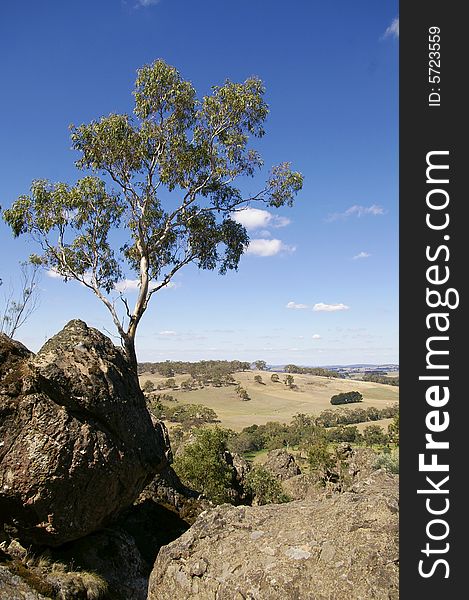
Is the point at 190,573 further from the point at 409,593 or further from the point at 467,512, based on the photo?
the point at 467,512

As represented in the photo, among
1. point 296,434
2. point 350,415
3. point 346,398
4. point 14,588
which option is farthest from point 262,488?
point 346,398

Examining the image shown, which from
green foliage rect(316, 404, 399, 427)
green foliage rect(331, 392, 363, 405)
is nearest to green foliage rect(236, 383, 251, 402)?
green foliage rect(316, 404, 399, 427)

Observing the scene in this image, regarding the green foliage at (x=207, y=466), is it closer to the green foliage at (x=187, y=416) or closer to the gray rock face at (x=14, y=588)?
the gray rock face at (x=14, y=588)

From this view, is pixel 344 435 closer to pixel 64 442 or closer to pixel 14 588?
pixel 64 442

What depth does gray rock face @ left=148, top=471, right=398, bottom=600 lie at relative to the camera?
779cm

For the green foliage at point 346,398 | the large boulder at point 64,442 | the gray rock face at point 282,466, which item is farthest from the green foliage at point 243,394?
the large boulder at point 64,442

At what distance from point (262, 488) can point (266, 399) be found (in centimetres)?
12425

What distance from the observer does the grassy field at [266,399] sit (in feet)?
437

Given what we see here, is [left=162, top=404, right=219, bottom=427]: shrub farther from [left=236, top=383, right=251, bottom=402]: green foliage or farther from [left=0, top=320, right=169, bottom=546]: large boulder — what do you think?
[left=0, top=320, right=169, bottom=546]: large boulder

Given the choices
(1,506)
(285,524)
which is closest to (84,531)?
(1,506)

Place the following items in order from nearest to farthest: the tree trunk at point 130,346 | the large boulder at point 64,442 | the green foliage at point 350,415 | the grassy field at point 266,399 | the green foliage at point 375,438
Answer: the large boulder at point 64,442 → the tree trunk at point 130,346 → the green foliage at point 375,438 → the green foliage at point 350,415 → the grassy field at point 266,399

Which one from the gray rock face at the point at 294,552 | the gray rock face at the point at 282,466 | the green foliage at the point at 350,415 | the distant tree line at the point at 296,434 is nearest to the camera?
the gray rock face at the point at 294,552

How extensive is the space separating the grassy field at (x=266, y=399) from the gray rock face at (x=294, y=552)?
10812 cm

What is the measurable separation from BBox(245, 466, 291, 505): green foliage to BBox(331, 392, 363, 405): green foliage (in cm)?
13219
